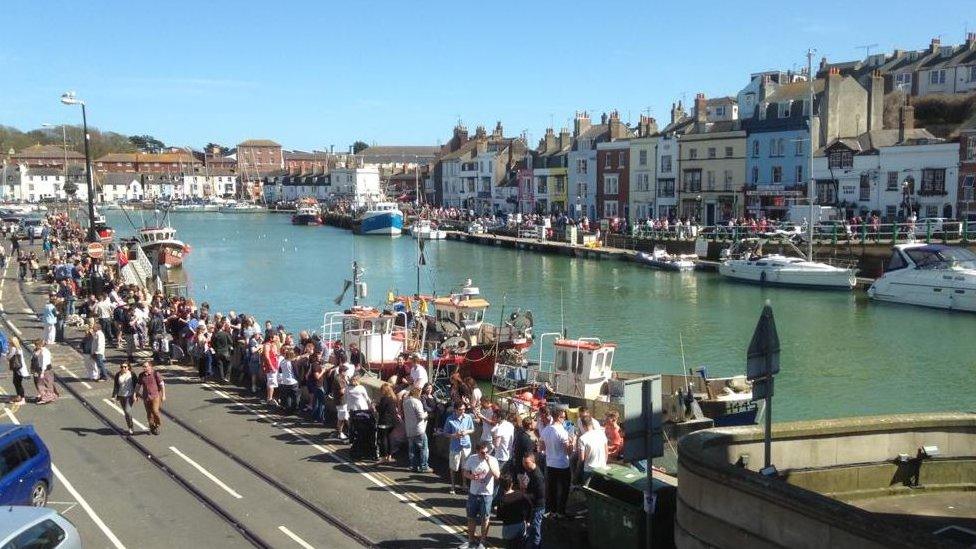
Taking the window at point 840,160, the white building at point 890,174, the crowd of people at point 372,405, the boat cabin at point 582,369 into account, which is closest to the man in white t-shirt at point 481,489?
the crowd of people at point 372,405

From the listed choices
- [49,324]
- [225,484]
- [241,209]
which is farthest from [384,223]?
[225,484]

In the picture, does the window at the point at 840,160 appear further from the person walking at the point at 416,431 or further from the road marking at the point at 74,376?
the person walking at the point at 416,431

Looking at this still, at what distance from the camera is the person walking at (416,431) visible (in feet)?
43.6

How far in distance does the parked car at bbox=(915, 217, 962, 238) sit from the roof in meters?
183

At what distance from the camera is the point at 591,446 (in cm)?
1134

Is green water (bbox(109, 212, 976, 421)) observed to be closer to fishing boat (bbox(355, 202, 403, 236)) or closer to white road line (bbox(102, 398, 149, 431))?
white road line (bbox(102, 398, 149, 431))

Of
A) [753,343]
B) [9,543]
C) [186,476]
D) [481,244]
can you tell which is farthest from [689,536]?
[481,244]

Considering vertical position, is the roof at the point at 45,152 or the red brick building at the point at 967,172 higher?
the roof at the point at 45,152

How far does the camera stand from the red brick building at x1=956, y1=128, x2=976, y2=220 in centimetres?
5369

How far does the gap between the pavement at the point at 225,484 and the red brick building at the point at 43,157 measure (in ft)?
628

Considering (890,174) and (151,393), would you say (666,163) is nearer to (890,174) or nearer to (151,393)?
(890,174)

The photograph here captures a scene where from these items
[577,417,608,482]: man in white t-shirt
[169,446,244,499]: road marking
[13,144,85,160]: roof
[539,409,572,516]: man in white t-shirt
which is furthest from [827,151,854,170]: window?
[13,144,85,160]: roof

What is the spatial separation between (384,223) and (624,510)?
320ft

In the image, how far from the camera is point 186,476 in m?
13.1
